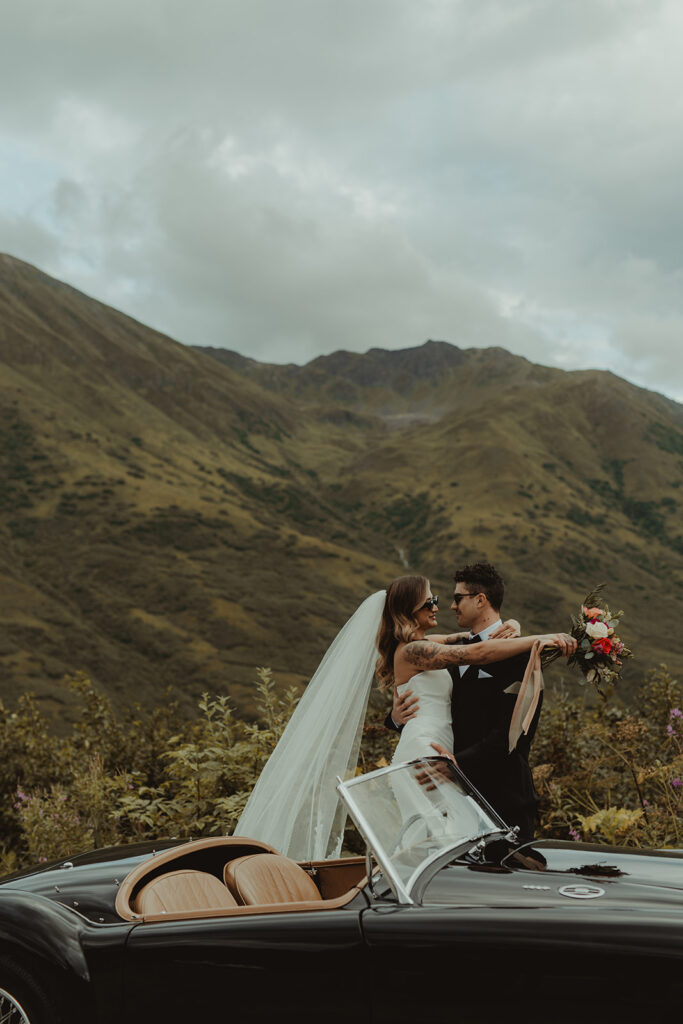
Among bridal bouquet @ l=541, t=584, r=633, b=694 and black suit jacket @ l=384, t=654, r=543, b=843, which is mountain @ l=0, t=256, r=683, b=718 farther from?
bridal bouquet @ l=541, t=584, r=633, b=694

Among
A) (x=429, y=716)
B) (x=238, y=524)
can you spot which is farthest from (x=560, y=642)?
(x=238, y=524)

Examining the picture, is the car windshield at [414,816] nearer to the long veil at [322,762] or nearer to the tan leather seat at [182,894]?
the tan leather seat at [182,894]

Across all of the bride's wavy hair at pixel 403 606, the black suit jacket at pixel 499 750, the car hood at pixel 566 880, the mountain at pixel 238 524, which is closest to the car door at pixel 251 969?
the car hood at pixel 566 880

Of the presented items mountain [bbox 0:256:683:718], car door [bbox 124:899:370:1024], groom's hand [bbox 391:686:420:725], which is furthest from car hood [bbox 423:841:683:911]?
mountain [bbox 0:256:683:718]

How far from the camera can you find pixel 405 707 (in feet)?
15.2

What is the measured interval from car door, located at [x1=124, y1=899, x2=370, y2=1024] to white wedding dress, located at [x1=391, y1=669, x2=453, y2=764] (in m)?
1.56

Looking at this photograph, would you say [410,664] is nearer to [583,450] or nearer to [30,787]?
[30,787]

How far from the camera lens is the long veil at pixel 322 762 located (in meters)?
5.30

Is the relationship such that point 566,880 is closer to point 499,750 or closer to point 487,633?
point 499,750

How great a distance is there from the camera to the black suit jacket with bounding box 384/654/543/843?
4312 millimetres

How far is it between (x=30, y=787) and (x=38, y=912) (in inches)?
249

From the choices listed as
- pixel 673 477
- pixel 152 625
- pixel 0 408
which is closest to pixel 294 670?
pixel 152 625

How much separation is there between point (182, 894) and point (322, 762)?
1911 mm

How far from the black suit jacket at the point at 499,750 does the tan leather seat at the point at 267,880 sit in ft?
3.40
